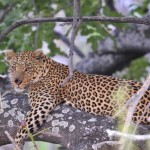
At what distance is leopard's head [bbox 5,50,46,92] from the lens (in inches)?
279

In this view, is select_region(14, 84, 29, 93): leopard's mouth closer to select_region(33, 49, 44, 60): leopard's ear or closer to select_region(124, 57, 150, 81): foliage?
select_region(33, 49, 44, 60): leopard's ear

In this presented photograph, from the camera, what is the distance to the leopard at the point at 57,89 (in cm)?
652

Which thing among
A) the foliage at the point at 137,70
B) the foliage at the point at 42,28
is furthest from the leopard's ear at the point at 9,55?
the foliage at the point at 137,70

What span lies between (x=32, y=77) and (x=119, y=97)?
112 cm

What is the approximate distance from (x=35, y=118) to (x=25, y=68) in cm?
96

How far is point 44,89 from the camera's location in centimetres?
710

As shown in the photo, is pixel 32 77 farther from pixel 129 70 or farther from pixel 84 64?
pixel 129 70

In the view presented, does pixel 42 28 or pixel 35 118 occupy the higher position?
pixel 42 28

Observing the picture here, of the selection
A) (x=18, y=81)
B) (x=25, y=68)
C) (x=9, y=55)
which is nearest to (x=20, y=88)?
(x=18, y=81)

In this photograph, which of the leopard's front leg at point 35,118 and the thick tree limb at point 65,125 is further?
the leopard's front leg at point 35,118

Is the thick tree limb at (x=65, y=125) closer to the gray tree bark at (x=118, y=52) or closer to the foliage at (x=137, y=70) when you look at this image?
the gray tree bark at (x=118, y=52)

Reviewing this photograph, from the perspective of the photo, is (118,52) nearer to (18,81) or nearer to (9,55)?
(9,55)

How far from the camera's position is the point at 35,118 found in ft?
21.1

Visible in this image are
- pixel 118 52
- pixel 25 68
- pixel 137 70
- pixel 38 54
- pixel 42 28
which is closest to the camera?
pixel 25 68
